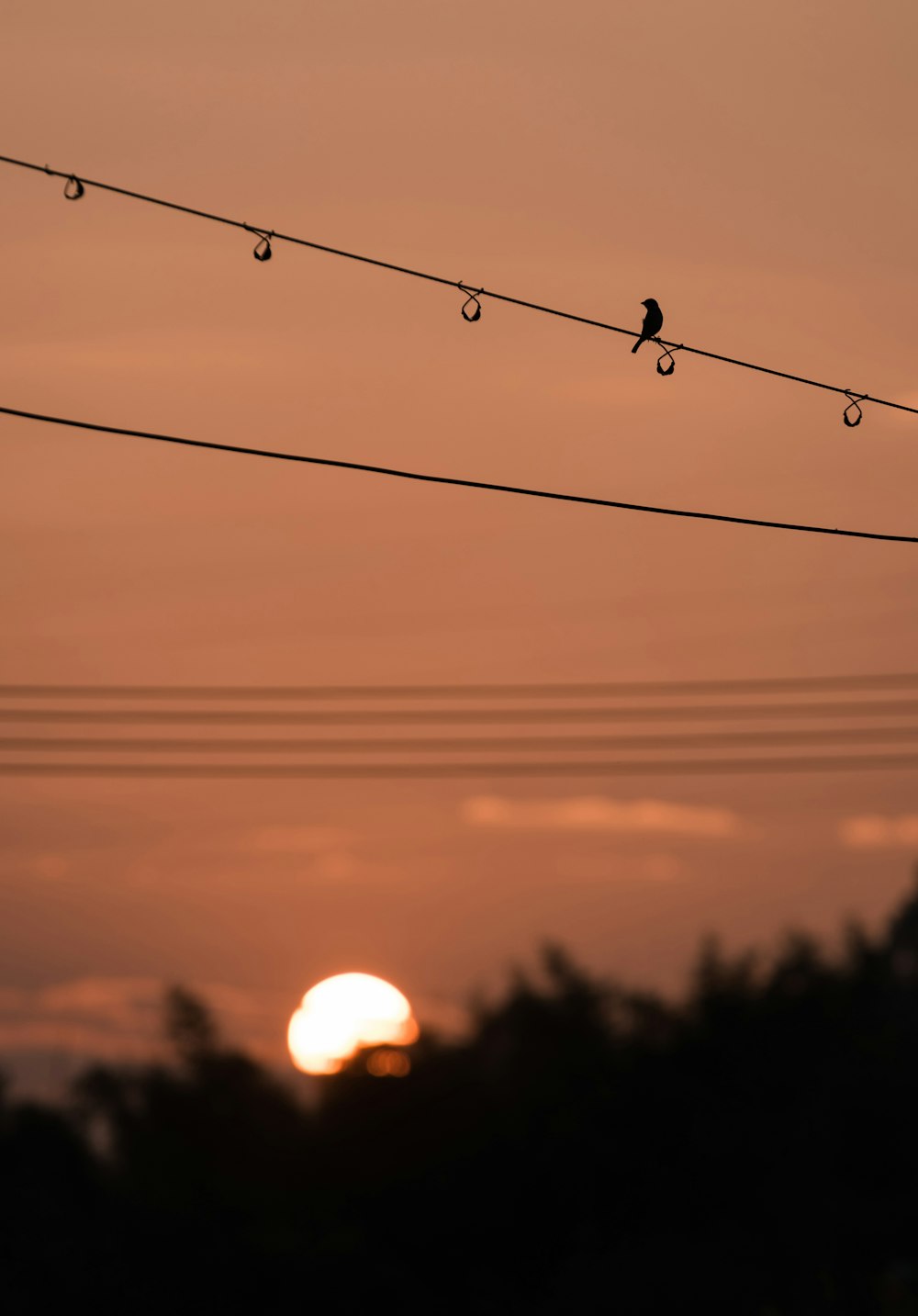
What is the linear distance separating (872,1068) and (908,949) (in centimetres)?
1727

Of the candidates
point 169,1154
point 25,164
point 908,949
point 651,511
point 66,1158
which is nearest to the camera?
point 25,164

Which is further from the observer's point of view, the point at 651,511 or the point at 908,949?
the point at 908,949

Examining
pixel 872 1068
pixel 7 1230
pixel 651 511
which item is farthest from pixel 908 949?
pixel 651 511

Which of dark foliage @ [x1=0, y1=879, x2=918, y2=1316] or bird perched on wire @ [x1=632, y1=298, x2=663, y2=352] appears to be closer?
bird perched on wire @ [x1=632, y1=298, x2=663, y2=352]

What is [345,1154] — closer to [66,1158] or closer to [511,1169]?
[511,1169]

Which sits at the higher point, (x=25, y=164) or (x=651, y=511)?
(x=25, y=164)

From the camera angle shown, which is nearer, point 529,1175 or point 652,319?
point 652,319

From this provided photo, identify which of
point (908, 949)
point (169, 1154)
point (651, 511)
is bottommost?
point (651, 511)

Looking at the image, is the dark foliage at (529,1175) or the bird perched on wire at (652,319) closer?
the bird perched on wire at (652,319)

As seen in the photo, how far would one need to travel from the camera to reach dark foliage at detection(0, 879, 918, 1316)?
38.0 metres

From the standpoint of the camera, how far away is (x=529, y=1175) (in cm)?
3947

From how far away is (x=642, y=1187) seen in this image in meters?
40.3

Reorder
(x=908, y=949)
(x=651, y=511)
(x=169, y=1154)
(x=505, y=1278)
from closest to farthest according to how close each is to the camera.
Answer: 1. (x=651, y=511)
2. (x=505, y=1278)
3. (x=169, y=1154)
4. (x=908, y=949)

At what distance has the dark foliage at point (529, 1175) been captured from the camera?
1497 inches
